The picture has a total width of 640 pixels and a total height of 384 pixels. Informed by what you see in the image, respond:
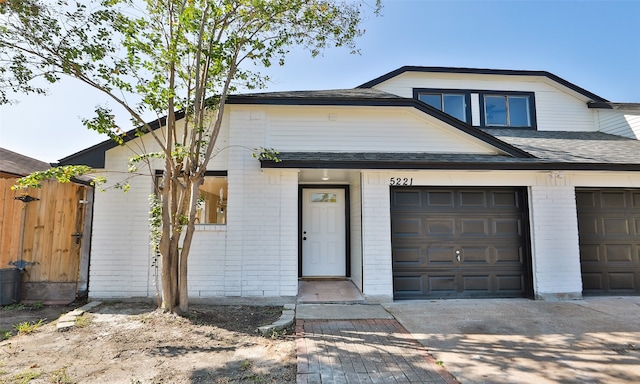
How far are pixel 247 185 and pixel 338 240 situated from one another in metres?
3.15

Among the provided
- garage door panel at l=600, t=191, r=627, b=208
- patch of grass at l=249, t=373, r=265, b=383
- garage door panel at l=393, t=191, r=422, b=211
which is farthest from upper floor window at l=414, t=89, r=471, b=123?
patch of grass at l=249, t=373, r=265, b=383

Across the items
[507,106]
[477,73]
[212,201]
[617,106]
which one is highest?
[477,73]

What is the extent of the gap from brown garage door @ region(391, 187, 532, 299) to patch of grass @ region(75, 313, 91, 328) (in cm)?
539

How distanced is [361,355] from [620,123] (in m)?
10.8

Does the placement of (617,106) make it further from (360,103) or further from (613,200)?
(360,103)

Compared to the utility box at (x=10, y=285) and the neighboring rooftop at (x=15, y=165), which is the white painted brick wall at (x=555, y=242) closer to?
the utility box at (x=10, y=285)

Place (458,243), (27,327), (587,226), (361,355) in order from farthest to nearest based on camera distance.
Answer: (587,226) < (458,243) < (27,327) < (361,355)

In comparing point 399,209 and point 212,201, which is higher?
point 212,201

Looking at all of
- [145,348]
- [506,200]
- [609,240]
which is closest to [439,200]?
[506,200]

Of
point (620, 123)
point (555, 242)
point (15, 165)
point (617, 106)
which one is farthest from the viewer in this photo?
point (617, 106)

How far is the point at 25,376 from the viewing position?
3.31m

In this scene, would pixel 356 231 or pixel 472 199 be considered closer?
pixel 472 199

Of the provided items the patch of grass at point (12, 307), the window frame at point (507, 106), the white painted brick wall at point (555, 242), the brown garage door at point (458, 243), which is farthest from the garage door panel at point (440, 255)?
the patch of grass at point (12, 307)

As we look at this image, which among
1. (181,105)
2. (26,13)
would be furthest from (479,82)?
(26,13)
